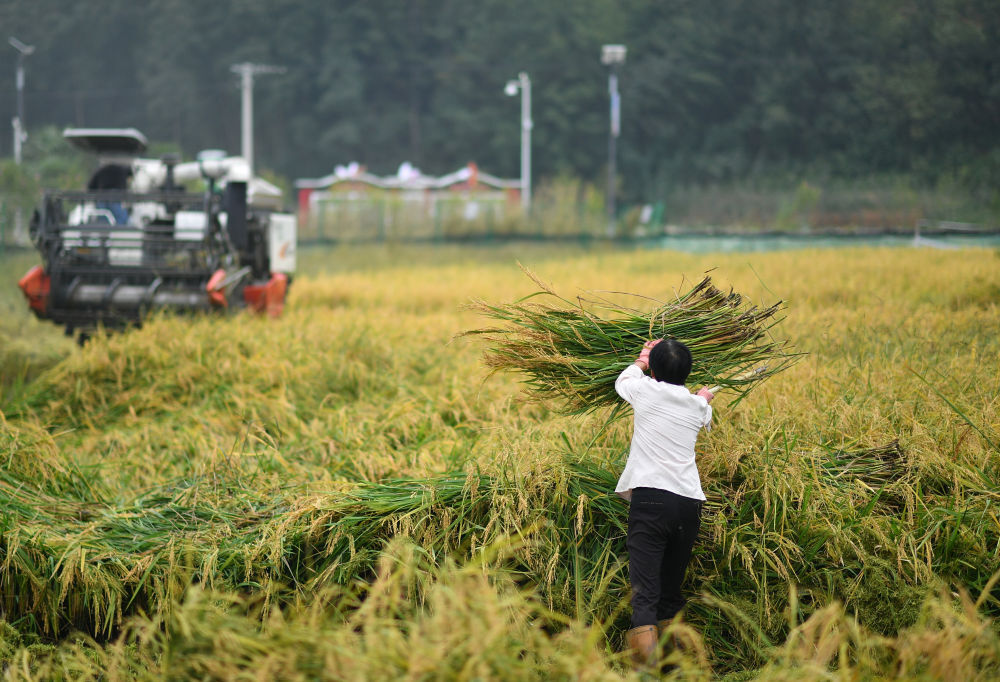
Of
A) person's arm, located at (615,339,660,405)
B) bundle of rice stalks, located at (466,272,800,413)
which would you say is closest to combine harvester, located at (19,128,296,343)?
bundle of rice stalks, located at (466,272,800,413)

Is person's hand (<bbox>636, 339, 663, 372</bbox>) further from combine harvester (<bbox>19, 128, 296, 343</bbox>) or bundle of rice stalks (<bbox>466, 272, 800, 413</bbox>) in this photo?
combine harvester (<bbox>19, 128, 296, 343</bbox>)

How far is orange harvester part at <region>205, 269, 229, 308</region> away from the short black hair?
286 inches

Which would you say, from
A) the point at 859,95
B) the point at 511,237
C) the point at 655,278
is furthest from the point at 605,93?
the point at 655,278

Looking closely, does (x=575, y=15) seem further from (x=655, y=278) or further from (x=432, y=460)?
(x=432, y=460)

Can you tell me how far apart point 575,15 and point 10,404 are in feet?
188

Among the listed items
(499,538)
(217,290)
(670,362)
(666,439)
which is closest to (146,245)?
(217,290)

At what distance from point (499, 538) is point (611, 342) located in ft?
5.43

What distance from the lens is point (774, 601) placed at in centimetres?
436

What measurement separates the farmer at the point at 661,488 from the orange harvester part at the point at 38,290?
8.52 metres

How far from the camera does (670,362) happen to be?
410 cm

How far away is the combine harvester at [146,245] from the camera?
34.9 feet

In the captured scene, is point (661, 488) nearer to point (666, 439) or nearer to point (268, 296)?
point (666, 439)

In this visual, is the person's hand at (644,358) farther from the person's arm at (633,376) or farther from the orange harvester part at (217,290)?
the orange harvester part at (217,290)

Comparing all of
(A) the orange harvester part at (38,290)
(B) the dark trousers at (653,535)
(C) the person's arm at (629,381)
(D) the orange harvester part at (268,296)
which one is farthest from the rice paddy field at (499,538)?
(D) the orange harvester part at (268,296)
